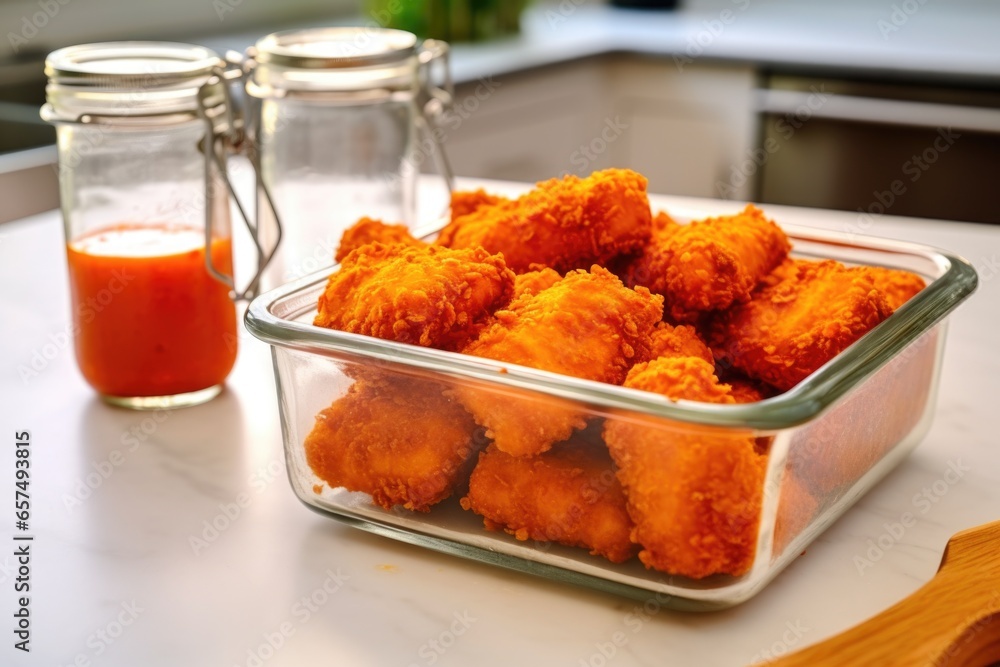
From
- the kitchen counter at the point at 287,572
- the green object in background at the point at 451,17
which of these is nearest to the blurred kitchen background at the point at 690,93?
the green object in background at the point at 451,17

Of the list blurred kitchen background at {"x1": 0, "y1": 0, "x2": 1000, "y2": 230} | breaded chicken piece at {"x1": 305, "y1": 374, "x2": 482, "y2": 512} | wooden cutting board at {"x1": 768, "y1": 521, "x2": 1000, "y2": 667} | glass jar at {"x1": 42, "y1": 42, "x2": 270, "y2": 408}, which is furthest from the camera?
blurred kitchen background at {"x1": 0, "y1": 0, "x2": 1000, "y2": 230}

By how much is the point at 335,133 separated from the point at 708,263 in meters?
0.61

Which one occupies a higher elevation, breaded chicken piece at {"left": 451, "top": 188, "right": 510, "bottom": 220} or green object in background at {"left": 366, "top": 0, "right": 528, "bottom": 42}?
breaded chicken piece at {"left": 451, "top": 188, "right": 510, "bottom": 220}

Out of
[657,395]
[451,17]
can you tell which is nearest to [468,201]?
[657,395]

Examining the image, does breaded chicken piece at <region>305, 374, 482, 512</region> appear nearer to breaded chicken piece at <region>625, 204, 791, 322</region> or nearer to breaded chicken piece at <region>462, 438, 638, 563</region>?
breaded chicken piece at <region>462, 438, 638, 563</region>

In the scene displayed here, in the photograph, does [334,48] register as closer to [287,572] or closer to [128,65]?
[128,65]

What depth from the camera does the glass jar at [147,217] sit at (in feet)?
3.48

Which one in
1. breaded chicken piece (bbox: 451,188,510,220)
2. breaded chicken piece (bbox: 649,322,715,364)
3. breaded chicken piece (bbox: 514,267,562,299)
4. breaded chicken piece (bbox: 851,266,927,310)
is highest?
breaded chicken piece (bbox: 451,188,510,220)

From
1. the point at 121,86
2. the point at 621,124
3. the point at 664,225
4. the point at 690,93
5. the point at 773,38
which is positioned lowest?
the point at 621,124

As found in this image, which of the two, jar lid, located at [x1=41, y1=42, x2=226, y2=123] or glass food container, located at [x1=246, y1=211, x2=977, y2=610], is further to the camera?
jar lid, located at [x1=41, y1=42, x2=226, y2=123]

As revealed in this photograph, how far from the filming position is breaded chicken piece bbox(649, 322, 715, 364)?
2.77 feet

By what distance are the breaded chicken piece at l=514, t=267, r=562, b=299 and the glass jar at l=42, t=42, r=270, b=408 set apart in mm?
338

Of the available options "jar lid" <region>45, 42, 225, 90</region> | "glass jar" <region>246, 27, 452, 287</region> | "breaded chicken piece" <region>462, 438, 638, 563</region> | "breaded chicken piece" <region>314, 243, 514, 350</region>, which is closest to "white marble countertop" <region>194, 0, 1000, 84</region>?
"glass jar" <region>246, 27, 452, 287</region>

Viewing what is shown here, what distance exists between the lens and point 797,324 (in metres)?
0.88
